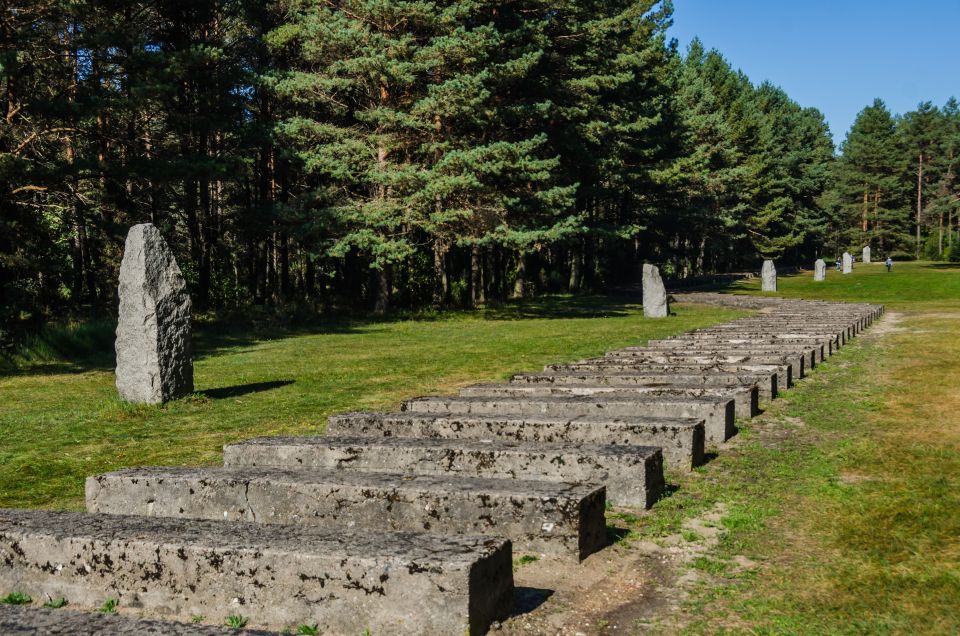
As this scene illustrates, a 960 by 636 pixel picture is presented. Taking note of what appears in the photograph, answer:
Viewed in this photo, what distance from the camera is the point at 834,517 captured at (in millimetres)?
5133

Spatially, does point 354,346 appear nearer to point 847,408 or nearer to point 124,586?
point 847,408

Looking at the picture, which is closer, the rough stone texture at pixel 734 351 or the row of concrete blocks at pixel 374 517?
the row of concrete blocks at pixel 374 517

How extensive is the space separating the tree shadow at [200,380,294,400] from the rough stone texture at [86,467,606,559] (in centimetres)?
694

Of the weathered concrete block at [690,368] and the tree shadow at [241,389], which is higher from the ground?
the weathered concrete block at [690,368]

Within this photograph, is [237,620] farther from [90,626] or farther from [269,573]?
[90,626]

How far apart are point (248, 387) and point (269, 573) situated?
385 inches

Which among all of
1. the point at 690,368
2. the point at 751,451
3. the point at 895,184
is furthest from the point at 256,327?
the point at 895,184

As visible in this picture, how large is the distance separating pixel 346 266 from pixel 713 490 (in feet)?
117

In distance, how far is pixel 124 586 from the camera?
3811mm

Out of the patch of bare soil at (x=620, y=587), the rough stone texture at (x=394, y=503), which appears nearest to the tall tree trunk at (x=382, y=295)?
the rough stone texture at (x=394, y=503)

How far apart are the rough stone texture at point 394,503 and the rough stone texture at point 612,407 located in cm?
255

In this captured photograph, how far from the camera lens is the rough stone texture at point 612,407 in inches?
287

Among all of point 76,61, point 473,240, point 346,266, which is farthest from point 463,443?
point 346,266

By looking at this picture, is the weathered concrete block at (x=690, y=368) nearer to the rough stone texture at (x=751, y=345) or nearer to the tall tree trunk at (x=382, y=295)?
the rough stone texture at (x=751, y=345)
